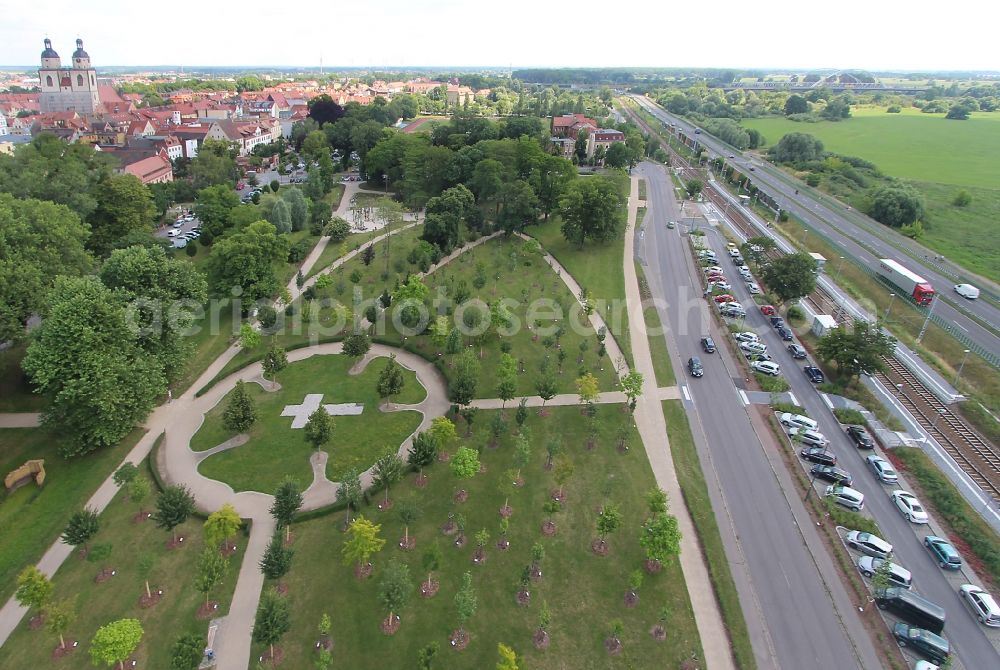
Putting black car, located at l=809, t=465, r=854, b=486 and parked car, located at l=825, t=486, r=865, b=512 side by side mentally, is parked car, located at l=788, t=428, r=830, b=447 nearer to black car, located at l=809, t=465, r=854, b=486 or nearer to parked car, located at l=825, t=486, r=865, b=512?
black car, located at l=809, t=465, r=854, b=486

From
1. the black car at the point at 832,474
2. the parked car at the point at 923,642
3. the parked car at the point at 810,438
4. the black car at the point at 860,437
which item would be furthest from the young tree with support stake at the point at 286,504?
the black car at the point at 860,437

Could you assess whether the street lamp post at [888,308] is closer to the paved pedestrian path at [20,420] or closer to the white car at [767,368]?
the white car at [767,368]

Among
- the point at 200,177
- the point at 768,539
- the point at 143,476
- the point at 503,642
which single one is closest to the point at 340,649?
the point at 503,642

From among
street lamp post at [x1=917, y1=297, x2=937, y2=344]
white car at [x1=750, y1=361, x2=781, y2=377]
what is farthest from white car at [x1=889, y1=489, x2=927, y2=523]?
street lamp post at [x1=917, y1=297, x2=937, y2=344]

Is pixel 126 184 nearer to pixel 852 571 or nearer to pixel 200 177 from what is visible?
pixel 200 177

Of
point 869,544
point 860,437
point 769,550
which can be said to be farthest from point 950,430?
point 769,550
